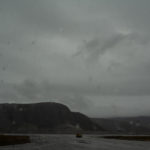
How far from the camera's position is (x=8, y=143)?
11488 centimetres
